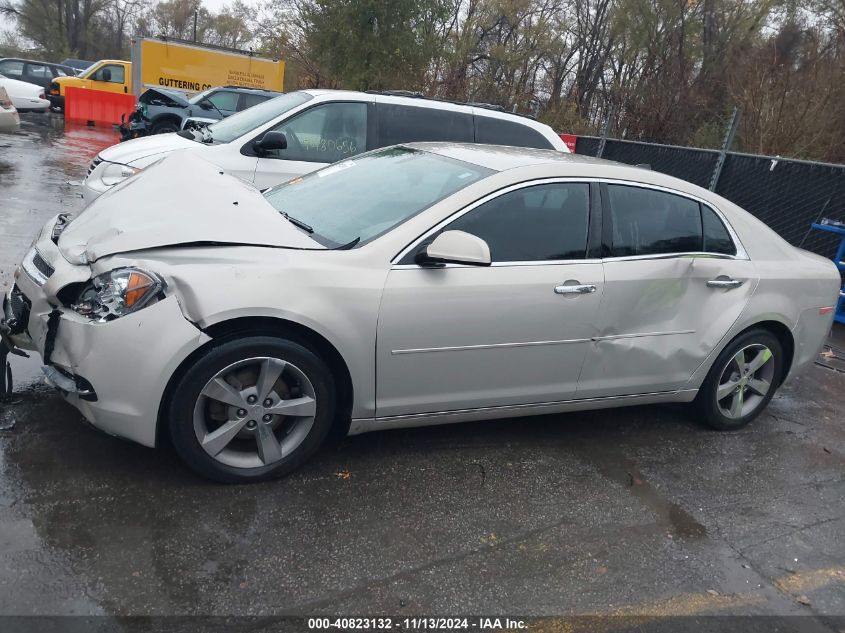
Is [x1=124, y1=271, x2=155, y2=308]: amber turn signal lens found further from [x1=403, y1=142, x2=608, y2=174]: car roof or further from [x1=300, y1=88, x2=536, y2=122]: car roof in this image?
[x1=300, y1=88, x2=536, y2=122]: car roof

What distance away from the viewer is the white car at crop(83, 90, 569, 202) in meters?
6.49

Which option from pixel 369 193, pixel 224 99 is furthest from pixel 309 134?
pixel 224 99

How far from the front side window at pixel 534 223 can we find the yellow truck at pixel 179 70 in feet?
61.6

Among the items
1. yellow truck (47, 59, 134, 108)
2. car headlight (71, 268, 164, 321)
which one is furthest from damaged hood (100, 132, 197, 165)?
yellow truck (47, 59, 134, 108)

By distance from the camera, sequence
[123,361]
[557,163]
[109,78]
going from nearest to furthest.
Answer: [123,361]
[557,163]
[109,78]

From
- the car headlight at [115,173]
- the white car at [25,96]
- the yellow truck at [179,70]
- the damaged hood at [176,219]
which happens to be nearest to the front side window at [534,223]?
the damaged hood at [176,219]

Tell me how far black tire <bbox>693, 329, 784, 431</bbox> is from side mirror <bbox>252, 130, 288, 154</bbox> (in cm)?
422

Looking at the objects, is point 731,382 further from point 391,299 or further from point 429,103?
point 429,103

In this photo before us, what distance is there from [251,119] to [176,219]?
13.3ft

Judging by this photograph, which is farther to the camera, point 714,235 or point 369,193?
point 714,235

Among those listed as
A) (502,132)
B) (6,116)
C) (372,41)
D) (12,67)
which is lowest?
(12,67)

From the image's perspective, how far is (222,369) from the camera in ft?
9.78

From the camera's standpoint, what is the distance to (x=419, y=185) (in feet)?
12.4

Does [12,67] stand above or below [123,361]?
below
